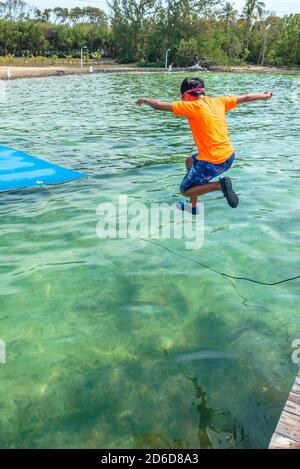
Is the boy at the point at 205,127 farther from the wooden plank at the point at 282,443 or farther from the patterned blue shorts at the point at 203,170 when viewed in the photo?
the wooden plank at the point at 282,443

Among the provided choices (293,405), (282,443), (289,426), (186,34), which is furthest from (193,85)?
(186,34)

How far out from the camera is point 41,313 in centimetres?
464

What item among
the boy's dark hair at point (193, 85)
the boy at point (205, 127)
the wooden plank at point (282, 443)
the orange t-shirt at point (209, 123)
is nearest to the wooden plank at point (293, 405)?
the wooden plank at point (282, 443)

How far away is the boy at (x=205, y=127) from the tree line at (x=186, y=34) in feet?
234

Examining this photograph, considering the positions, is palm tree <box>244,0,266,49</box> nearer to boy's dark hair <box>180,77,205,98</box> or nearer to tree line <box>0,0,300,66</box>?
tree line <box>0,0,300,66</box>

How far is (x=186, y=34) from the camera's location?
7588 centimetres

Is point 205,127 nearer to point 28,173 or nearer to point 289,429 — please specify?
point 289,429

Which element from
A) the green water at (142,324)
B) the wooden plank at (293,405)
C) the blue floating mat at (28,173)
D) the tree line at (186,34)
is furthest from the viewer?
the tree line at (186,34)

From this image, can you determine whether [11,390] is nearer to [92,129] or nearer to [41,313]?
[41,313]

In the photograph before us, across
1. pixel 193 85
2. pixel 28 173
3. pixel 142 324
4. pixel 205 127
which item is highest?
pixel 193 85

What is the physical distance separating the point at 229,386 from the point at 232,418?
349 mm

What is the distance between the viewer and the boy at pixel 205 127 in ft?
18.4

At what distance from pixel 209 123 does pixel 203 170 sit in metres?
0.69
